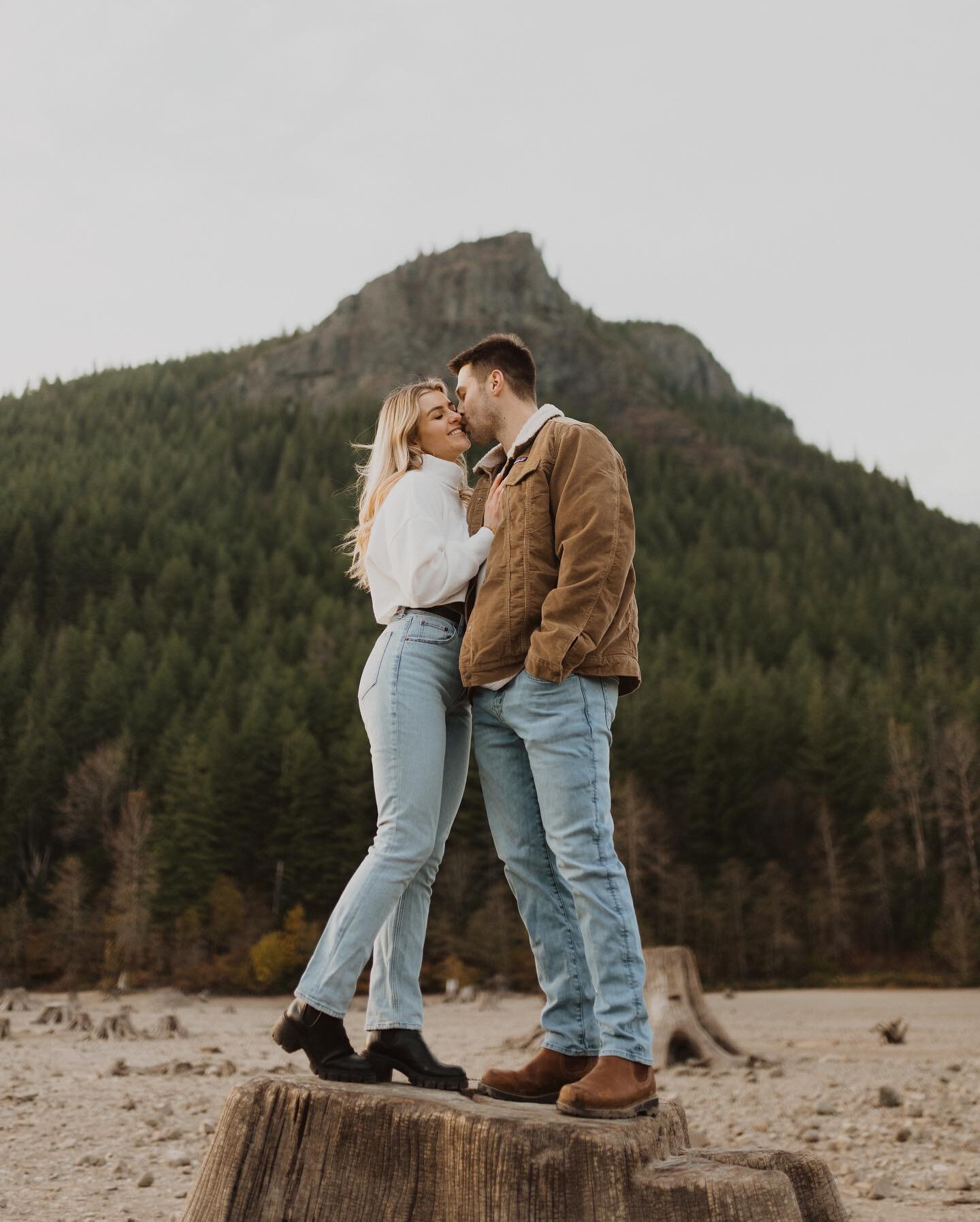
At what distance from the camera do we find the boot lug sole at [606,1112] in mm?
3510

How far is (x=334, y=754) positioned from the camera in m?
51.8

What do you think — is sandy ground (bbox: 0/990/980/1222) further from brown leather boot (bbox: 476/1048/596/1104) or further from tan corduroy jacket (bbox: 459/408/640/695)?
tan corduroy jacket (bbox: 459/408/640/695)

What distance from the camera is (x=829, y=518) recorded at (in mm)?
122812

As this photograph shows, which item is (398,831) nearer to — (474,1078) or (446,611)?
(446,611)

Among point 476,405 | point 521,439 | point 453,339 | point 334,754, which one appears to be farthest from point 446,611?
point 453,339

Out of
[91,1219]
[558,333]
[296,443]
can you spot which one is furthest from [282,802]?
[558,333]

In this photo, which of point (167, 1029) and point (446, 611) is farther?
point (167, 1029)

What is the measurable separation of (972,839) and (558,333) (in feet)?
399

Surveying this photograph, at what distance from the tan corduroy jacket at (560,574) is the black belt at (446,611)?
0.23 m

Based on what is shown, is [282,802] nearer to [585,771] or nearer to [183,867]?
[183,867]

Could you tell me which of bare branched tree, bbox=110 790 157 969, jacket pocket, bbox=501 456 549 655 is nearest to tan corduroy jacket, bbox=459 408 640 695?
jacket pocket, bbox=501 456 549 655

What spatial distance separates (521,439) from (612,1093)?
2323 millimetres

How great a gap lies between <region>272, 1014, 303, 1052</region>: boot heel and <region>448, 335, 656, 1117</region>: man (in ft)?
2.24

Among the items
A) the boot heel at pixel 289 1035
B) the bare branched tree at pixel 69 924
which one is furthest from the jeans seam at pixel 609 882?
the bare branched tree at pixel 69 924
